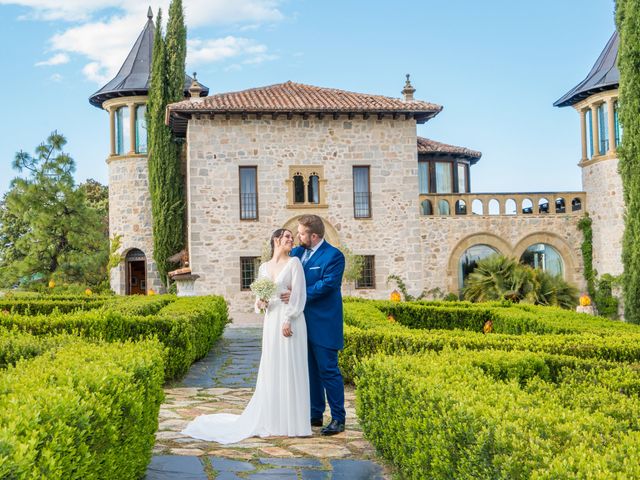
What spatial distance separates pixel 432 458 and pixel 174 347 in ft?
20.0

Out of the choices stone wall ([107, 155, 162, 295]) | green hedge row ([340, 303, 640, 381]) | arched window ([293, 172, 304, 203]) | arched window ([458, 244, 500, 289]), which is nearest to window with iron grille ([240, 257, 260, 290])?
arched window ([293, 172, 304, 203])

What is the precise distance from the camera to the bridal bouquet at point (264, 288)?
21.7 feet

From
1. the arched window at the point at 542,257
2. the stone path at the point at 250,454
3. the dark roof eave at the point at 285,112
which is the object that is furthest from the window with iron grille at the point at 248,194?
the stone path at the point at 250,454

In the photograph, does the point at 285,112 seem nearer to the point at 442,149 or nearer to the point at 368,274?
the point at 368,274

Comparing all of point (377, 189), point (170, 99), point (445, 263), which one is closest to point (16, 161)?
point (170, 99)

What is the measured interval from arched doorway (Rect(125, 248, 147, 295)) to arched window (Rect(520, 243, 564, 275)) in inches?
517

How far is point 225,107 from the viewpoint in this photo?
23.1 meters

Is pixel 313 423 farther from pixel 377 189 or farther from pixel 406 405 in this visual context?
pixel 377 189

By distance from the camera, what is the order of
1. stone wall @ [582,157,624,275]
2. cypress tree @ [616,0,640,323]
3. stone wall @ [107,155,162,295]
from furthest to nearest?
1. stone wall @ [107,155,162,295]
2. stone wall @ [582,157,624,275]
3. cypress tree @ [616,0,640,323]

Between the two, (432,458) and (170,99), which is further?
(170,99)

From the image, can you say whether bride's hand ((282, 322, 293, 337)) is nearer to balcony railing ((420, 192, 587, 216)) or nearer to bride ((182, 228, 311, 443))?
bride ((182, 228, 311, 443))

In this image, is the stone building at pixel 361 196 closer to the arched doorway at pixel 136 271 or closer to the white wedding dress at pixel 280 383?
the arched doorway at pixel 136 271

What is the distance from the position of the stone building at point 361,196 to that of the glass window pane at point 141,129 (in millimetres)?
2295

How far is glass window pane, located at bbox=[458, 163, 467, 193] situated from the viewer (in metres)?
28.9
